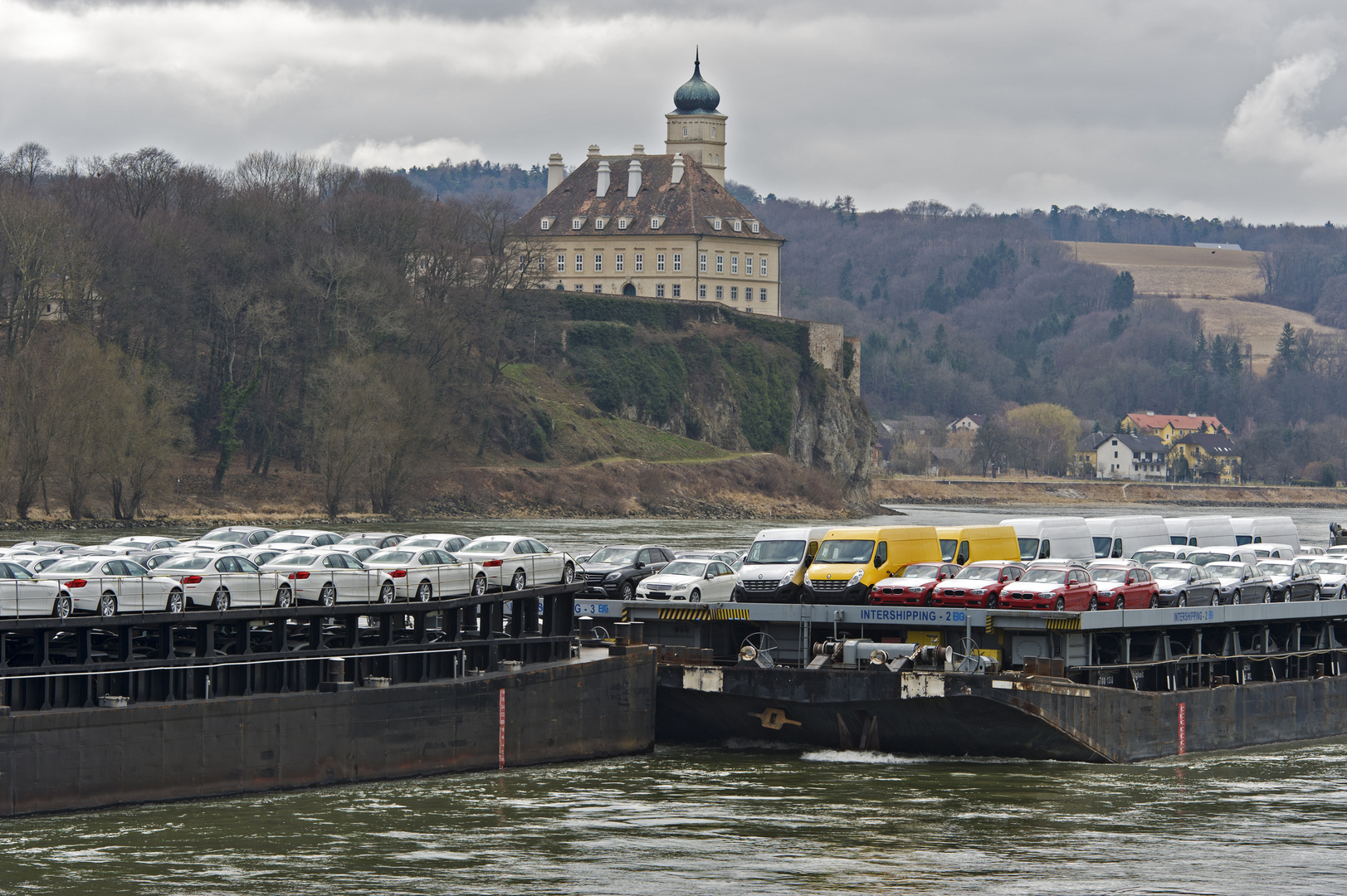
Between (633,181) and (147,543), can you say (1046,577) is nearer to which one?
(147,543)

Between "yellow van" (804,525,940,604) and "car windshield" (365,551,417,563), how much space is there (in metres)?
9.56

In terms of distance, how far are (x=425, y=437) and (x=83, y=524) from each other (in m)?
30.3

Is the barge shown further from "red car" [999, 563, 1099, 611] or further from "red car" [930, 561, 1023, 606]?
"red car" [930, 561, 1023, 606]

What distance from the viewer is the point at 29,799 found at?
95.7 ft

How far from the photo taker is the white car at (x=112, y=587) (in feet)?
107

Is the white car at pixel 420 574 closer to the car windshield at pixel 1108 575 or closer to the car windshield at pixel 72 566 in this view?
the car windshield at pixel 72 566

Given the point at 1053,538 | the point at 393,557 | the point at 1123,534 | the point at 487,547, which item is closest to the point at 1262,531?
the point at 1123,534

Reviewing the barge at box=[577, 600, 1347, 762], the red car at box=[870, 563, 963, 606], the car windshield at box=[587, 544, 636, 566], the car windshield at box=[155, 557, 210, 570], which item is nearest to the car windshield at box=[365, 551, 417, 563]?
the car windshield at box=[155, 557, 210, 570]

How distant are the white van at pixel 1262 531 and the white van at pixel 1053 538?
1373 centimetres

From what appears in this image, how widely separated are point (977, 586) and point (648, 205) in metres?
149

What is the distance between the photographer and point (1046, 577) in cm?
4066

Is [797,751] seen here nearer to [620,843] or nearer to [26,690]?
[620,843]

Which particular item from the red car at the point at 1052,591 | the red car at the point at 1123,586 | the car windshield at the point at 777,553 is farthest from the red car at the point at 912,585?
the red car at the point at 1123,586

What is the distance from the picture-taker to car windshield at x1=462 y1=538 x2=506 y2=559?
44.4m
